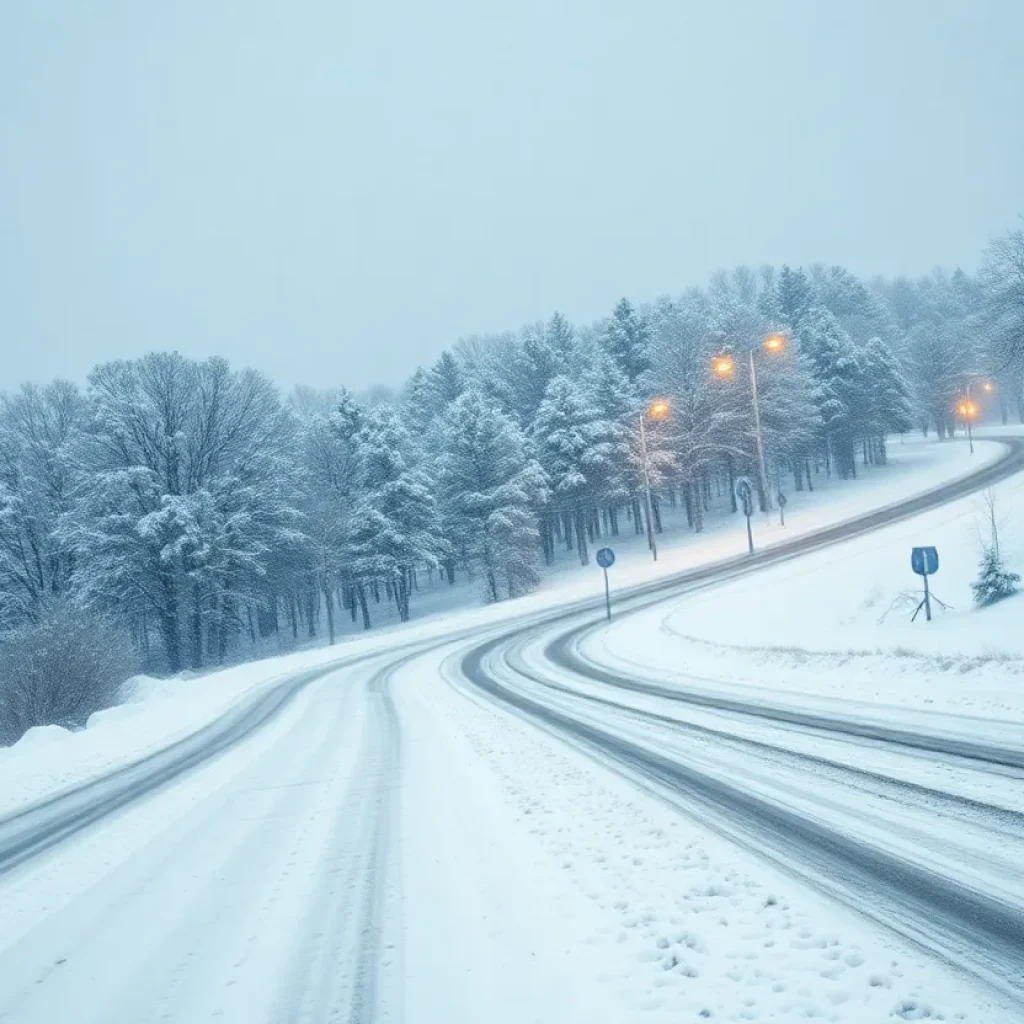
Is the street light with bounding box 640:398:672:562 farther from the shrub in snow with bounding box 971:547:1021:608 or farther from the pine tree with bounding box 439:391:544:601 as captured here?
the shrub in snow with bounding box 971:547:1021:608

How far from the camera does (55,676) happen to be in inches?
804

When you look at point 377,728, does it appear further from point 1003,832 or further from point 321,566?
point 321,566

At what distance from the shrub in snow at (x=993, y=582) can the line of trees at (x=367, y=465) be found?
43.4ft

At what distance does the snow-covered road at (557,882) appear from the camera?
12.8 feet

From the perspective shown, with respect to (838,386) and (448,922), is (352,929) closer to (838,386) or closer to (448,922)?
Answer: (448,922)

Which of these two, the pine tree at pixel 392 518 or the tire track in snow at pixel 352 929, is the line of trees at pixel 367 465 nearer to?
the pine tree at pixel 392 518

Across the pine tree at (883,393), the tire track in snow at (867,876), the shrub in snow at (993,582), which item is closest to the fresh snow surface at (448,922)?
the tire track in snow at (867,876)

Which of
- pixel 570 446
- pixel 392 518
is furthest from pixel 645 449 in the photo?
pixel 392 518

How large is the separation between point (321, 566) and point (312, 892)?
34120 mm

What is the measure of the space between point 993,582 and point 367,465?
37.0 metres

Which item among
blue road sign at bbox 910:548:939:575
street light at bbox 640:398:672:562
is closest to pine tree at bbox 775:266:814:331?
street light at bbox 640:398:672:562

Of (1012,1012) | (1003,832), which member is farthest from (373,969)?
(1003,832)

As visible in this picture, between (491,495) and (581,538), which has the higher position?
(491,495)

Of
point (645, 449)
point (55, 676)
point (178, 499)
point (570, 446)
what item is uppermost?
point (570, 446)
